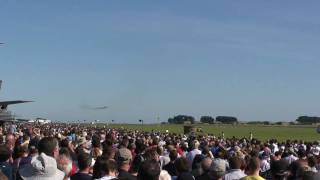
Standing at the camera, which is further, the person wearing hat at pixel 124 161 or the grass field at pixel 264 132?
the grass field at pixel 264 132

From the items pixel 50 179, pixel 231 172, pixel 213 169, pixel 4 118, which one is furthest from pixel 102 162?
pixel 4 118

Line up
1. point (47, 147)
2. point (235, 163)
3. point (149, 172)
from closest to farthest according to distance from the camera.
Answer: point (149, 172) < point (47, 147) < point (235, 163)

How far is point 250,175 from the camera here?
8.33 m

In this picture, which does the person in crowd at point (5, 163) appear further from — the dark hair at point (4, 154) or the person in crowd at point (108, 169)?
the person in crowd at point (108, 169)

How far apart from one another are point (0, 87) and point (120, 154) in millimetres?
36138

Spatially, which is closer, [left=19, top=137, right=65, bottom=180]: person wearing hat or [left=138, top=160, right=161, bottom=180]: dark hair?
[left=138, top=160, right=161, bottom=180]: dark hair

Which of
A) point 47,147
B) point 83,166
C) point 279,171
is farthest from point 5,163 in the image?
point 279,171

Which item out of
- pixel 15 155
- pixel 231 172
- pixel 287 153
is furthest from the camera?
pixel 287 153

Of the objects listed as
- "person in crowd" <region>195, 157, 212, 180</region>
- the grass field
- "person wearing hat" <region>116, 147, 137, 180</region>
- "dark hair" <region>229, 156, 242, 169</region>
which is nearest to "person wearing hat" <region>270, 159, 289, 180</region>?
"dark hair" <region>229, 156, 242, 169</region>

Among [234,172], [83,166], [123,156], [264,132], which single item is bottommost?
[234,172]

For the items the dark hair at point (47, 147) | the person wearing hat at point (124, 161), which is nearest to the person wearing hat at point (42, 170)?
the dark hair at point (47, 147)

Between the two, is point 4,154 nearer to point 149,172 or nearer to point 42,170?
point 42,170

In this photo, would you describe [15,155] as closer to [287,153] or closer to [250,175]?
[250,175]

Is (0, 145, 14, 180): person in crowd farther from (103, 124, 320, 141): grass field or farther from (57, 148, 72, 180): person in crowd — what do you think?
(103, 124, 320, 141): grass field
